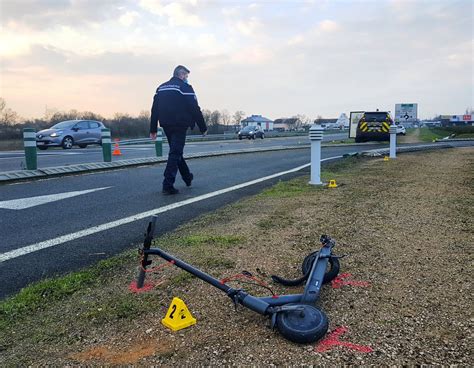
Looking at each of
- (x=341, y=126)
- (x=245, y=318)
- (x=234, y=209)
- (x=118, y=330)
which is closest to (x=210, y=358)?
(x=245, y=318)

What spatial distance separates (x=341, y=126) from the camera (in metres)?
85.4

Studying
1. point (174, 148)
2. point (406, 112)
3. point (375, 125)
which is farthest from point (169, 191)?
point (406, 112)

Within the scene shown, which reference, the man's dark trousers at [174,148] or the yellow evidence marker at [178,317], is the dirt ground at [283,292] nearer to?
the yellow evidence marker at [178,317]

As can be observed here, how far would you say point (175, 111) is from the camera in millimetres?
6664

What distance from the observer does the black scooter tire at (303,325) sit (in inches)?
82.5

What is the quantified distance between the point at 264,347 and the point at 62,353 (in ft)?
3.44

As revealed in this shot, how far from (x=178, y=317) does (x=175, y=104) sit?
4824 millimetres

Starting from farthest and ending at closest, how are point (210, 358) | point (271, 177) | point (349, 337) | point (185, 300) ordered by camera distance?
point (271, 177) < point (185, 300) < point (349, 337) < point (210, 358)

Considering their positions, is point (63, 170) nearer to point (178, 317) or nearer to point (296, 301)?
point (178, 317)

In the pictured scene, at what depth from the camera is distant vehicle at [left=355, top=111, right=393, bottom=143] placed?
2309 cm

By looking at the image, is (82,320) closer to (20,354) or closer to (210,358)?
(20,354)

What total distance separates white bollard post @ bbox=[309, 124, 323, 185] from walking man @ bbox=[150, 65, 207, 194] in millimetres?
2185

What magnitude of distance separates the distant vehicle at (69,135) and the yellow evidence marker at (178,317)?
20.1 m

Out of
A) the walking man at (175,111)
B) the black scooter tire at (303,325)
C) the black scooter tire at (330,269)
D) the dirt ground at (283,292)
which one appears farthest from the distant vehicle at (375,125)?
the black scooter tire at (303,325)
